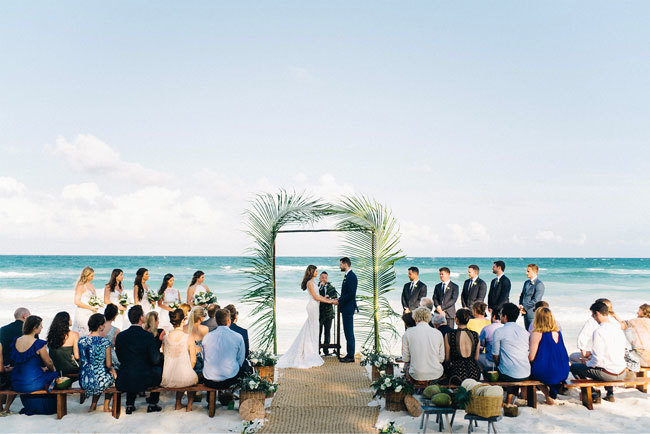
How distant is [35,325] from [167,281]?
2369 millimetres

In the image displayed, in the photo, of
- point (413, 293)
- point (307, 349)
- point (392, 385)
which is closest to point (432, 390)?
point (392, 385)

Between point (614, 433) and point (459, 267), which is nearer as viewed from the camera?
point (614, 433)

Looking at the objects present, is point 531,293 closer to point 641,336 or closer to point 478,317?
point 641,336

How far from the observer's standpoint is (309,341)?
797 centimetres

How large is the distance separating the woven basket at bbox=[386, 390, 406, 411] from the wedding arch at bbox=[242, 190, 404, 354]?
2.49 metres

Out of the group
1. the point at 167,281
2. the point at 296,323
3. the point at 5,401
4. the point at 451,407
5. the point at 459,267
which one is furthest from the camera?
the point at 459,267

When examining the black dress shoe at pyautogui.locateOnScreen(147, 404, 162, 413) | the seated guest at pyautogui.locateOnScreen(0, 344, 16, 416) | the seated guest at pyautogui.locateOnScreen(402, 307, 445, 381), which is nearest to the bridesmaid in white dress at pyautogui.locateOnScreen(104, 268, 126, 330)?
the seated guest at pyautogui.locateOnScreen(0, 344, 16, 416)

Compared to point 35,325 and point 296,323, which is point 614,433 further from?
point 296,323

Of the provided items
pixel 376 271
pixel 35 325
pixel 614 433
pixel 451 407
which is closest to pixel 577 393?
pixel 614 433

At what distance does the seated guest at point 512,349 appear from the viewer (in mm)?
5691

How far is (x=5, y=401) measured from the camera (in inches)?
232

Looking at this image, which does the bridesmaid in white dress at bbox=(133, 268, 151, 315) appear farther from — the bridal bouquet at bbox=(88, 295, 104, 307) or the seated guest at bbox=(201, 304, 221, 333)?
the seated guest at bbox=(201, 304, 221, 333)

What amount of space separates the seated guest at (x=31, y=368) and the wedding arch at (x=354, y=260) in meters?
3.22

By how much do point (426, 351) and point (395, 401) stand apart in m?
0.68
